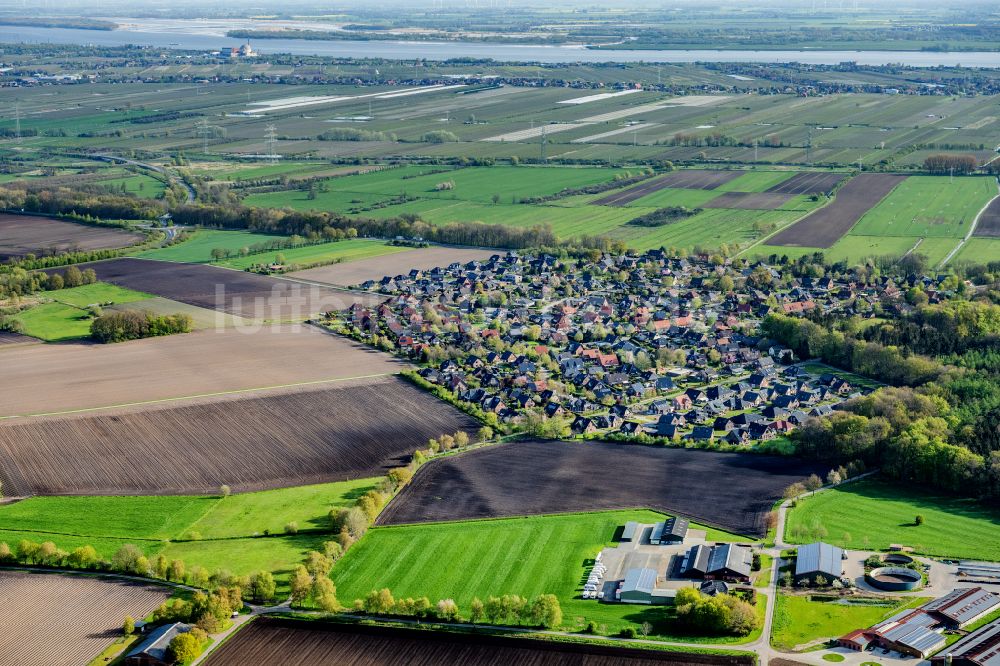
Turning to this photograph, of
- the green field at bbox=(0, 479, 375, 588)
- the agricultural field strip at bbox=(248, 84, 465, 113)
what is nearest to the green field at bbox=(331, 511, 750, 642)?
the green field at bbox=(0, 479, 375, 588)

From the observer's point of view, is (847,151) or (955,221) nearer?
(955,221)

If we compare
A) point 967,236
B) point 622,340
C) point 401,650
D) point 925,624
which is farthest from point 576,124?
point 401,650

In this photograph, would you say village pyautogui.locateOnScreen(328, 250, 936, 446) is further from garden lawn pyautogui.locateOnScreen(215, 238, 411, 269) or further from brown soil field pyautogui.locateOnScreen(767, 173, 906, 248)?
brown soil field pyautogui.locateOnScreen(767, 173, 906, 248)

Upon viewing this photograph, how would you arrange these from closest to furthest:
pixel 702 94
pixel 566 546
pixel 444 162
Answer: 1. pixel 566 546
2. pixel 444 162
3. pixel 702 94

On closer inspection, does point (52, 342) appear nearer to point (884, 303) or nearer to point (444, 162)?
point (884, 303)

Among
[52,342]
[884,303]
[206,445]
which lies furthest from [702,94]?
[206,445]
